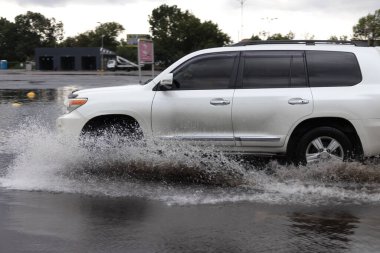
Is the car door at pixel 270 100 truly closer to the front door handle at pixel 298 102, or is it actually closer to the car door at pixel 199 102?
the front door handle at pixel 298 102

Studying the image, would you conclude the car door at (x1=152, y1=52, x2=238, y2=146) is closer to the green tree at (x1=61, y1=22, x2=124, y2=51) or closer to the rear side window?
the rear side window

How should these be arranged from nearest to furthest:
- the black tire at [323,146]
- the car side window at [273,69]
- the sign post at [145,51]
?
the black tire at [323,146] → the car side window at [273,69] → the sign post at [145,51]

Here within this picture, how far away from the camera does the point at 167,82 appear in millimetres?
6797

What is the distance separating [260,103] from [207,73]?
0.88m

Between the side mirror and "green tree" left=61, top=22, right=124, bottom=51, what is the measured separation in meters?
126

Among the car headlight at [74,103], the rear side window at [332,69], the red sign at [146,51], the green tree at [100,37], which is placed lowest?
the car headlight at [74,103]

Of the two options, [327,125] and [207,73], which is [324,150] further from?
[207,73]

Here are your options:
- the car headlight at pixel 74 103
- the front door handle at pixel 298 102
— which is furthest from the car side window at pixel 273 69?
the car headlight at pixel 74 103

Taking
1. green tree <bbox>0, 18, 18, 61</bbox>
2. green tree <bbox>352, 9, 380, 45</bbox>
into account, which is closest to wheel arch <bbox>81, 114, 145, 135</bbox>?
green tree <bbox>352, 9, 380, 45</bbox>

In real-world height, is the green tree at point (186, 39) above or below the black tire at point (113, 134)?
above

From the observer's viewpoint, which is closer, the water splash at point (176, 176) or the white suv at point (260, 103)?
the water splash at point (176, 176)

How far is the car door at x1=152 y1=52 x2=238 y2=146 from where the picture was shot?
6.70 metres

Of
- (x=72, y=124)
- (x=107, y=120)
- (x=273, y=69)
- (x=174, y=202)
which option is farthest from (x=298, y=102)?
(x=72, y=124)

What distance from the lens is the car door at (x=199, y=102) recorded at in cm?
670
